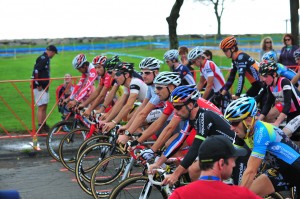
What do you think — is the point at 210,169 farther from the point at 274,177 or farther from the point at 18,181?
the point at 18,181

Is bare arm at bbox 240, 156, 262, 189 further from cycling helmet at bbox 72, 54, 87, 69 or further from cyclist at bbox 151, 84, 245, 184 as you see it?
cycling helmet at bbox 72, 54, 87, 69

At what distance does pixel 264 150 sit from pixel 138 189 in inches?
69.0

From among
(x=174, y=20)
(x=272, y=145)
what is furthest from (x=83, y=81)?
(x=272, y=145)

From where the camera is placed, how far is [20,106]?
1905 centimetres

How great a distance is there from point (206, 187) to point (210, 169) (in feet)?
0.40

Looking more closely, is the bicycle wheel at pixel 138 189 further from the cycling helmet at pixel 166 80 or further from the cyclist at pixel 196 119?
the cycling helmet at pixel 166 80

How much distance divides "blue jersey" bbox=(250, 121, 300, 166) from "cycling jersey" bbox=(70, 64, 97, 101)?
5.67 metres

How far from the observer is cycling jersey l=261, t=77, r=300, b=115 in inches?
305

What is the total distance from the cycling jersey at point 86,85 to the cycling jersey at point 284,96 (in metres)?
3.71

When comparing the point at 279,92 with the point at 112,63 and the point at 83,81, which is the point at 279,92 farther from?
the point at 83,81

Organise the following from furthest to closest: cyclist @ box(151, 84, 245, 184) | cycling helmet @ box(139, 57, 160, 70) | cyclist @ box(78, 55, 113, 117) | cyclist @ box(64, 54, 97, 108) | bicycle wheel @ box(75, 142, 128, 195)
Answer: cyclist @ box(64, 54, 97, 108) → cyclist @ box(78, 55, 113, 117) → cycling helmet @ box(139, 57, 160, 70) → bicycle wheel @ box(75, 142, 128, 195) → cyclist @ box(151, 84, 245, 184)

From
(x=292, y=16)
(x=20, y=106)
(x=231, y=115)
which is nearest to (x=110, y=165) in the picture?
(x=231, y=115)

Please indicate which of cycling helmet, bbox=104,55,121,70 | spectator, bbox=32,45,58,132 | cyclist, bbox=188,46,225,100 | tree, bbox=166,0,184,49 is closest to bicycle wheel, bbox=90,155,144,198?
cycling helmet, bbox=104,55,121,70

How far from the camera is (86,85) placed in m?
10.7
